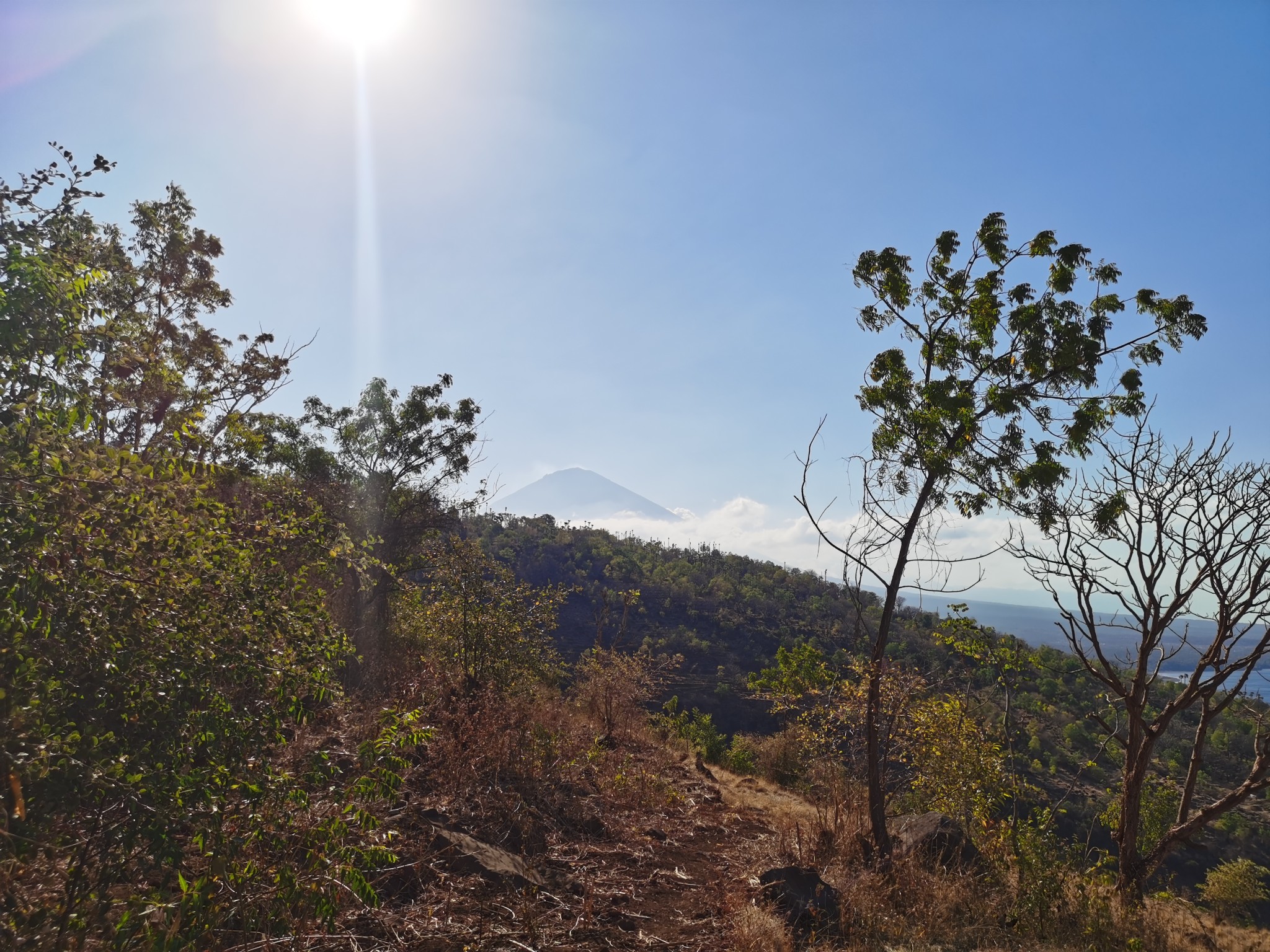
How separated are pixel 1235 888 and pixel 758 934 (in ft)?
63.7

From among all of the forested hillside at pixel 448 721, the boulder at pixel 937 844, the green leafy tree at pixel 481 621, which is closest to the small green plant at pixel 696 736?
the forested hillside at pixel 448 721

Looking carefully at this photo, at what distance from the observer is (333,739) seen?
25.8 ft

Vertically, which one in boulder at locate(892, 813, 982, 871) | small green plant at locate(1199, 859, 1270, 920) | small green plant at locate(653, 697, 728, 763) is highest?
boulder at locate(892, 813, 982, 871)

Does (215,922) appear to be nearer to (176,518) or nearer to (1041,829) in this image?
(176,518)

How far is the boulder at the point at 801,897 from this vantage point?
5.81m

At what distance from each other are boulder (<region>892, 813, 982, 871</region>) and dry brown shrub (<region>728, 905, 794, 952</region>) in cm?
200

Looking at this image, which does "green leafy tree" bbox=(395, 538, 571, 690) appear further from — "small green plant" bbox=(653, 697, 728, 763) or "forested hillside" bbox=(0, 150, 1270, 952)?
"small green plant" bbox=(653, 697, 728, 763)

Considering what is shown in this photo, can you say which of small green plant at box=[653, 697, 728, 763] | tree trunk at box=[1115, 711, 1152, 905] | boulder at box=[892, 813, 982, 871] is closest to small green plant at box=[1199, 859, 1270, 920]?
small green plant at box=[653, 697, 728, 763]

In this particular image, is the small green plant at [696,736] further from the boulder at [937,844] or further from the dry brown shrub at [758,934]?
the dry brown shrub at [758,934]

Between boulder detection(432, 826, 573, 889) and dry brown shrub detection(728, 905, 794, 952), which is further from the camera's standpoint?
boulder detection(432, 826, 573, 889)

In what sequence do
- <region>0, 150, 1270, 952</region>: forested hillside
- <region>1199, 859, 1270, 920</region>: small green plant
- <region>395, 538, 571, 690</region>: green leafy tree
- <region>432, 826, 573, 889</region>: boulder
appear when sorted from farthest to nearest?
<region>1199, 859, 1270, 920</region>: small green plant
<region>395, 538, 571, 690</region>: green leafy tree
<region>432, 826, 573, 889</region>: boulder
<region>0, 150, 1270, 952</region>: forested hillside

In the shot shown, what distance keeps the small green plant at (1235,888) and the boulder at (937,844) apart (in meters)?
13.9

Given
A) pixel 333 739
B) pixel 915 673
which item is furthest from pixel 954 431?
pixel 333 739

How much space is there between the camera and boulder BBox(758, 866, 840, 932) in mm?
5809
